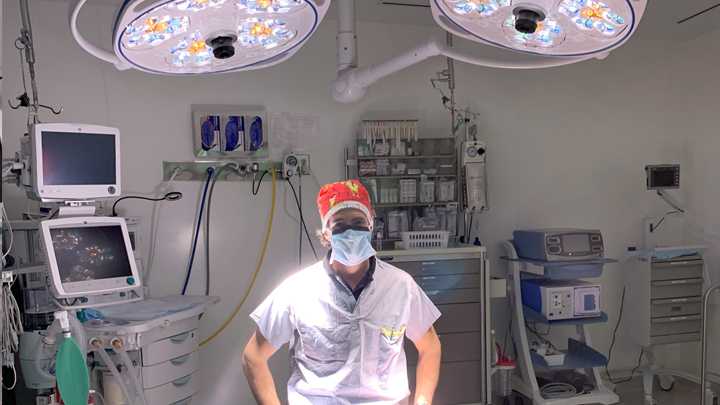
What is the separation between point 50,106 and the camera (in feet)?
10.5

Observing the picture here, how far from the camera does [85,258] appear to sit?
2.04 metres

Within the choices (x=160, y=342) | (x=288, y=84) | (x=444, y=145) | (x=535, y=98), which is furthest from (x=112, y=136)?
(x=535, y=98)

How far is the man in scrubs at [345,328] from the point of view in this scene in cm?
186

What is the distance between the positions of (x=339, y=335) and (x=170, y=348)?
1.19 m

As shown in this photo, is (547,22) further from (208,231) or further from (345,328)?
(208,231)

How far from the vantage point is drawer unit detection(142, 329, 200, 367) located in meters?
2.58

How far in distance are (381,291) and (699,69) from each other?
340 centimetres

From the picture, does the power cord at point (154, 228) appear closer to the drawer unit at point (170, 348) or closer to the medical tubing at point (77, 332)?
the drawer unit at point (170, 348)

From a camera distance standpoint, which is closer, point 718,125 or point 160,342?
point 160,342

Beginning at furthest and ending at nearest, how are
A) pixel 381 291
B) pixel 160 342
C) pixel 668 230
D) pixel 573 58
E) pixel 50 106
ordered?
pixel 668 230 → pixel 50 106 → pixel 160 342 → pixel 381 291 → pixel 573 58

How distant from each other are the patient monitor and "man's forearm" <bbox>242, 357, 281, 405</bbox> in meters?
0.61

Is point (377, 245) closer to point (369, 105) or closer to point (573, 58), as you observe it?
point (369, 105)

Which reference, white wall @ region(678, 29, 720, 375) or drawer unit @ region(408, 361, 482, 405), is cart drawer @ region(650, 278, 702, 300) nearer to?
white wall @ region(678, 29, 720, 375)

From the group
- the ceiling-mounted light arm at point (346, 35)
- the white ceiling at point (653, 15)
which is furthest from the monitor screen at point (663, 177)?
the ceiling-mounted light arm at point (346, 35)
